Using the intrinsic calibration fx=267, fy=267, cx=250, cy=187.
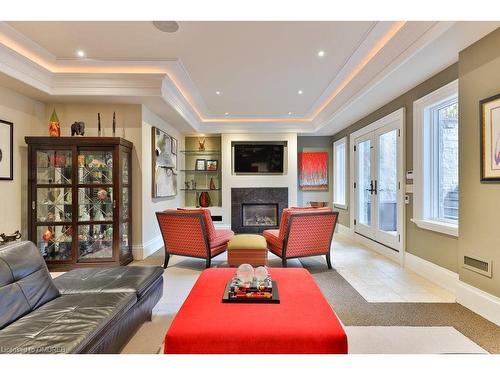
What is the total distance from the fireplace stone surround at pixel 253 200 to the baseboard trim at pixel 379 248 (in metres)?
1.92

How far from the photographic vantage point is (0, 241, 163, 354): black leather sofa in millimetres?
1287

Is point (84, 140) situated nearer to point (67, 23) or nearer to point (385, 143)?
point (67, 23)

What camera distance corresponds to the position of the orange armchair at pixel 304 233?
11.7ft

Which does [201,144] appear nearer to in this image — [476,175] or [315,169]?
[315,169]

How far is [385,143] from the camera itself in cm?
448

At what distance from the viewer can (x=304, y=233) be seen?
3631 mm

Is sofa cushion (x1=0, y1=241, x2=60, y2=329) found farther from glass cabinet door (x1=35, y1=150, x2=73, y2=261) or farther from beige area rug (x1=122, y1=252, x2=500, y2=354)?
glass cabinet door (x1=35, y1=150, x2=73, y2=261)

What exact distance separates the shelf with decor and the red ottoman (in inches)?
210

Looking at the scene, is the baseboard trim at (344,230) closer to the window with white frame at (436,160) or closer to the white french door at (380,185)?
the white french door at (380,185)

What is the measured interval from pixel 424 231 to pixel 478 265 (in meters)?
1.08

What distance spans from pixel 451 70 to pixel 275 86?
2329mm

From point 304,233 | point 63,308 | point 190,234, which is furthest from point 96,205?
point 304,233
